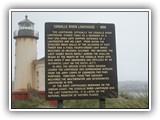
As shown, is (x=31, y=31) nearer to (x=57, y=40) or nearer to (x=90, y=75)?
(x=57, y=40)

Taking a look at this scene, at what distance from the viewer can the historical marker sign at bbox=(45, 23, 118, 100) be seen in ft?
12.0

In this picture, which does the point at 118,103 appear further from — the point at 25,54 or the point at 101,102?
the point at 25,54

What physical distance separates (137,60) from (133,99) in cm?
38

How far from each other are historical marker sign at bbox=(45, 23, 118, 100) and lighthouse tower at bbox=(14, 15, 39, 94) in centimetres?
13

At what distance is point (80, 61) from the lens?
12.1ft

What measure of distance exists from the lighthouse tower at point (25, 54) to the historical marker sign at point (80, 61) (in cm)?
13

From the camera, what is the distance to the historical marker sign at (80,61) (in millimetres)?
3664

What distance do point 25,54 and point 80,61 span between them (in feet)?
1.71

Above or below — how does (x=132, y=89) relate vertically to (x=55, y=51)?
below

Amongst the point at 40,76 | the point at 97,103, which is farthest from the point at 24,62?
the point at 97,103

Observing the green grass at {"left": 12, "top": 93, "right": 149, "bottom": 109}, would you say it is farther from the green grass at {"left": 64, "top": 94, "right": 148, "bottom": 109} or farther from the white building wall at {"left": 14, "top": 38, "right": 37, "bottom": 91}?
the white building wall at {"left": 14, "top": 38, "right": 37, "bottom": 91}
